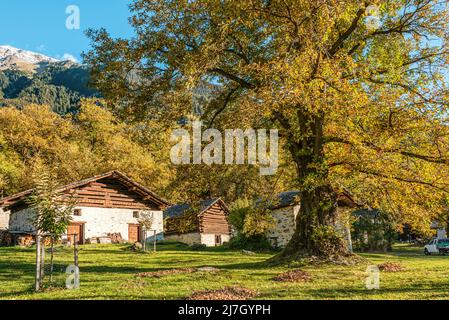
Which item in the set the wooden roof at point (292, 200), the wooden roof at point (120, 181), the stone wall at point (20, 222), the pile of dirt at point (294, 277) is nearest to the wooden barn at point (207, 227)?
the wooden roof at point (120, 181)

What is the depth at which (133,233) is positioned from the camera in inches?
1646

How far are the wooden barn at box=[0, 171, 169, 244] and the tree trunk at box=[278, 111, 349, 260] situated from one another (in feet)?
74.2

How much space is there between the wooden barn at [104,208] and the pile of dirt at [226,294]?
27.7m

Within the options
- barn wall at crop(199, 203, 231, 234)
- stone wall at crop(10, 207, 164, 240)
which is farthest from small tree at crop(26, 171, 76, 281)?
barn wall at crop(199, 203, 231, 234)

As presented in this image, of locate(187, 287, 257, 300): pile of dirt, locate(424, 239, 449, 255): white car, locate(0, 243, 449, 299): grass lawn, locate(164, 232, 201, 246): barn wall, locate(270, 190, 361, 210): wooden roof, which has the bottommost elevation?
locate(424, 239, 449, 255): white car

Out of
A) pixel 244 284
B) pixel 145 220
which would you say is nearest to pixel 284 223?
pixel 145 220

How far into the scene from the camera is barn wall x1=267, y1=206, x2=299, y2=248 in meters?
38.7

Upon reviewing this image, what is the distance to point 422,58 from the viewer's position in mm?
18484

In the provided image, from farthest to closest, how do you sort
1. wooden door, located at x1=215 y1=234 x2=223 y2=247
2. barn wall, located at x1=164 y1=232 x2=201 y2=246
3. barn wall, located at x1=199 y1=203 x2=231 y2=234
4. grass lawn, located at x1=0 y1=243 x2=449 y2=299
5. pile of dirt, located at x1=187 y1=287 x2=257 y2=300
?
wooden door, located at x1=215 y1=234 x2=223 y2=247 → barn wall, located at x1=199 y1=203 x2=231 y2=234 → barn wall, located at x1=164 y1=232 x2=201 y2=246 → grass lawn, located at x1=0 y1=243 x2=449 y2=299 → pile of dirt, located at x1=187 y1=287 x2=257 y2=300

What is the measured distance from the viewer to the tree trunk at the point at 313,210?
18.9 m

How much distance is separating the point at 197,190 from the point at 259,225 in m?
3.59

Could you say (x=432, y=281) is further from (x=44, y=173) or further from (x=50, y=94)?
(x=50, y=94)

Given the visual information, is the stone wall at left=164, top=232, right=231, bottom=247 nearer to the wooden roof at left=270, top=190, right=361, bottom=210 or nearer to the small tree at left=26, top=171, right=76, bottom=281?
the wooden roof at left=270, top=190, right=361, bottom=210
